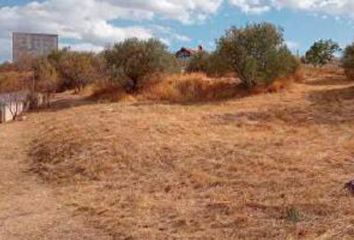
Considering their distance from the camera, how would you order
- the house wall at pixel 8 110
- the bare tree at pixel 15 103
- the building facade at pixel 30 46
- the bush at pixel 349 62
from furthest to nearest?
the building facade at pixel 30 46 < the bush at pixel 349 62 < the bare tree at pixel 15 103 < the house wall at pixel 8 110

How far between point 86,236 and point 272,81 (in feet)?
44.2

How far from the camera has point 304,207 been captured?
6.77 m

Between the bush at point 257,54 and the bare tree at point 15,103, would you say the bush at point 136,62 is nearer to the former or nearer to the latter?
the bush at point 257,54

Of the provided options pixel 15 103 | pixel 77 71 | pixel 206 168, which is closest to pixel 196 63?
pixel 77 71

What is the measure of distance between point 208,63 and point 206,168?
13.2m

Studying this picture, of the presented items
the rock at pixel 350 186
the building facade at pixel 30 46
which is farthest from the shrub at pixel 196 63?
the rock at pixel 350 186

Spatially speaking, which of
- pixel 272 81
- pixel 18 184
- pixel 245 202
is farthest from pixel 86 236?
pixel 272 81

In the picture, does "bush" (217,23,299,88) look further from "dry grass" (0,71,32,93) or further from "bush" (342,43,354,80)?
"dry grass" (0,71,32,93)

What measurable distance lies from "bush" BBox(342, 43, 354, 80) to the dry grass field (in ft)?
22.1

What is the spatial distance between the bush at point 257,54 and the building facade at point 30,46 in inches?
589

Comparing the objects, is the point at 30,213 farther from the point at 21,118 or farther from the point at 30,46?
the point at 30,46

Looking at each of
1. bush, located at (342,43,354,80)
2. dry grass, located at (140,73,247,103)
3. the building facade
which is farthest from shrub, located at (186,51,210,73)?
the building facade

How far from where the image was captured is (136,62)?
814 inches

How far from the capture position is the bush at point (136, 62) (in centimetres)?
2081
